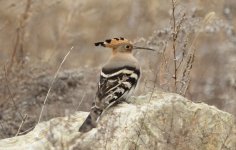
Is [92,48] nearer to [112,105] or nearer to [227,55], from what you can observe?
[227,55]

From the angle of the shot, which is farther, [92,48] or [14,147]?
[92,48]

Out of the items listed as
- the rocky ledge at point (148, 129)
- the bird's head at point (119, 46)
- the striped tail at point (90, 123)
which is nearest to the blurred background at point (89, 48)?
the bird's head at point (119, 46)

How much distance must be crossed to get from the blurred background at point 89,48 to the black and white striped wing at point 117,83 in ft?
0.48

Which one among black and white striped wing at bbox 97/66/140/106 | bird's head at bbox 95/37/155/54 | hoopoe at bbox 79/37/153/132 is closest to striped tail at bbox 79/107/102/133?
hoopoe at bbox 79/37/153/132

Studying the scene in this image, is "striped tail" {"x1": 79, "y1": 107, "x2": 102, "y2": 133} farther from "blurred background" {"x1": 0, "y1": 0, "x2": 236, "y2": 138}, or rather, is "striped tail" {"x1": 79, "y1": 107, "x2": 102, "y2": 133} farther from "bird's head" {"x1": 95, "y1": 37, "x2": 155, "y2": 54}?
"bird's head" {"x1": 95, "y1": 37, "x2": 155, "y2": 54}

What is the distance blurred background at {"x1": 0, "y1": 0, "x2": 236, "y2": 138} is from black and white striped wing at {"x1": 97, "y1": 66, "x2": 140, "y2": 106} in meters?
0.15

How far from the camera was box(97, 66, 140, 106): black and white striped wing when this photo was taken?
→ 680 centimetres

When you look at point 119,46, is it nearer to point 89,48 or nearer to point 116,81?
point 116,81

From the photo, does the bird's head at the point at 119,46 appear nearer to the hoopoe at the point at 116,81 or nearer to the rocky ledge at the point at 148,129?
the hoopoe at the point at 116,81

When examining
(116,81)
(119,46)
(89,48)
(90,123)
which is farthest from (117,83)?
(89,48)

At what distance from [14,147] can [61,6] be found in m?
7.10

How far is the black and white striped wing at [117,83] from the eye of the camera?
22.3ft

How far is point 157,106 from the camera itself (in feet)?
21.4

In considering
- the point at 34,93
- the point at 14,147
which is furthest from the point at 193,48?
the point at 34,93
